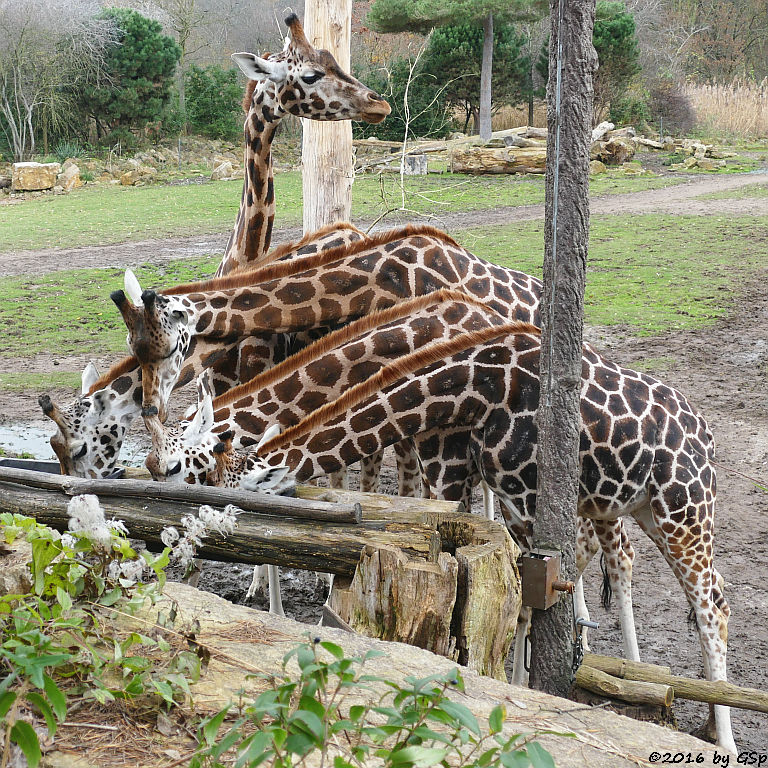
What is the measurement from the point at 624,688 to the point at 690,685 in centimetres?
28

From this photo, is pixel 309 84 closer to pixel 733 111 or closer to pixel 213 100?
pixel 213 100

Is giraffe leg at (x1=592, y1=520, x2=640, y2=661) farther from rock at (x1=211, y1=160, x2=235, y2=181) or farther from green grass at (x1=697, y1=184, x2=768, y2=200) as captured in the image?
rock at (x1=211, y1=160, x2=235, y2=181)

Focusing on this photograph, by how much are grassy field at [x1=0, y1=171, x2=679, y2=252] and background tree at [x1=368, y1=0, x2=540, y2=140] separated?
4882 mm

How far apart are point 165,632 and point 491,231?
39.1 ft

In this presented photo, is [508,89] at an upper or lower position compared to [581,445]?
upper

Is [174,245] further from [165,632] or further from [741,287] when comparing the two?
[165,632]

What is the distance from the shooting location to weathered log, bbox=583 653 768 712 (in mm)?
3482

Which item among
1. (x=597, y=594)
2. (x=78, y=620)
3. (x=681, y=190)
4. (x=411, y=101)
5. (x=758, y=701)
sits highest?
(x=411, y=101)

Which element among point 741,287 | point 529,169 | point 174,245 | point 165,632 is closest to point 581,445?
point 165,632

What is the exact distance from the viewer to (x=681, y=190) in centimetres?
1788

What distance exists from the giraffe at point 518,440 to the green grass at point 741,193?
13.9 metres

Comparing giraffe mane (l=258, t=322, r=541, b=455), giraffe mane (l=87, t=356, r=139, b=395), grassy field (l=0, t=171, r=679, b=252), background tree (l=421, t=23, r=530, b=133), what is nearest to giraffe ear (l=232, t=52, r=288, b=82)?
giraffe mane (l=87, t=356, r=139, b=395)

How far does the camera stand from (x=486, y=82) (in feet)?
77.4

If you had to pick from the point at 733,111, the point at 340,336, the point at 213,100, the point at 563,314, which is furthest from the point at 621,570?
the point at 733,111
